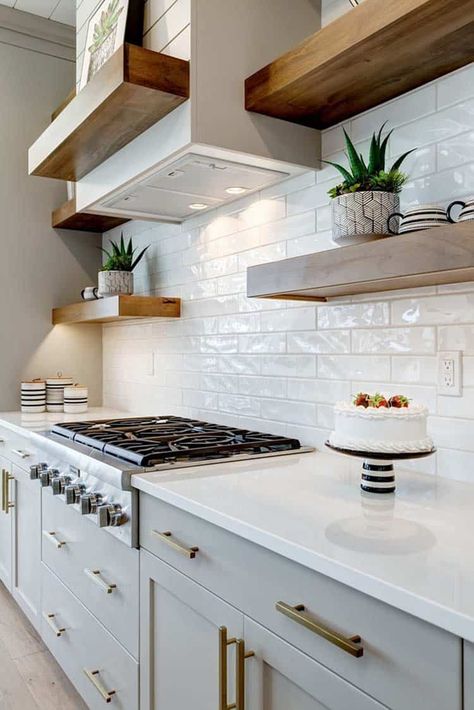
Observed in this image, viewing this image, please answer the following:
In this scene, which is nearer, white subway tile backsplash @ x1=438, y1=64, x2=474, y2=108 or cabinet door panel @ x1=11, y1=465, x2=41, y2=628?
white subway tile backsplash @ x1=438, y1=64, x2=474, y2=108

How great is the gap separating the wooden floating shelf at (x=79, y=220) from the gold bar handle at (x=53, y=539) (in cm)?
168

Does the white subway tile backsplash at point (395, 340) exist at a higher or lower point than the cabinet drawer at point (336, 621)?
higher

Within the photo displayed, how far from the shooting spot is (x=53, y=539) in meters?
2.23

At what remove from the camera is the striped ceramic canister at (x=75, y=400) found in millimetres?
3197

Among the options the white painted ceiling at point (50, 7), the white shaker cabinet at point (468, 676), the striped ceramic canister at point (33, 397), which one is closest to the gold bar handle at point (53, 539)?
the striped ceramic canister at point (33, 397)

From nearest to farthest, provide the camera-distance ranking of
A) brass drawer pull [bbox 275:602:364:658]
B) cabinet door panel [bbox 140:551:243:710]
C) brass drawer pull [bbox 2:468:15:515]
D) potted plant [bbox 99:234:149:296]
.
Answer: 1. brass drawer pull [bbox 275:602:364:658]
2. cabinet door panel [bbox 140:551:243:710]
3. brass drawer pull [bbox 2:468:15:515]
4. potted plant [bbox 99:234:149:296]

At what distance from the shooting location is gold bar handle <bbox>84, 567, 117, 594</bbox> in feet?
5.71

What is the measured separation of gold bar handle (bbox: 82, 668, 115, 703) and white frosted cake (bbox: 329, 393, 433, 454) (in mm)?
1086

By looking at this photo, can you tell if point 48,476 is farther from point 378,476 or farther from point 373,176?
point 373,176

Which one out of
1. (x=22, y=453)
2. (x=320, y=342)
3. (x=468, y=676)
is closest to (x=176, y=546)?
(x=468, y=676)

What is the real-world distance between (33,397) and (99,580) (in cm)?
167

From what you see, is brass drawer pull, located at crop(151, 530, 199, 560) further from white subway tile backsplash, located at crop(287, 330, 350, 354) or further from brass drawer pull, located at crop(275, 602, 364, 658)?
white subway tile backsplash, located at crop(287, 330, 350, 354)

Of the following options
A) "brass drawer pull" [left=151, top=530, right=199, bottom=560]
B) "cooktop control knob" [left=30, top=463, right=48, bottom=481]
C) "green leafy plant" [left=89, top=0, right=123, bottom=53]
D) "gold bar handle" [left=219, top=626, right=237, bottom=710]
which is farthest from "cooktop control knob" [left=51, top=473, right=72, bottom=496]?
"green leafy plant" [left=89, top=0, right=123, bottom=53]

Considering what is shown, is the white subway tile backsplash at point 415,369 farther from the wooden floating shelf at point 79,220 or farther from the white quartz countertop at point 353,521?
the wooden floating shelf at point 79,220
